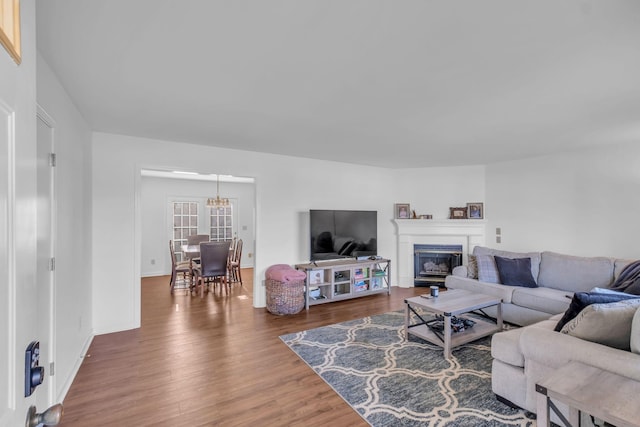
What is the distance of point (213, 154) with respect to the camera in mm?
4266

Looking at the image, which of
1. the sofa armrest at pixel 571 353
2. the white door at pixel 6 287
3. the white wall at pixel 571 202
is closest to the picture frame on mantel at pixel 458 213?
the white wall at pixel 571 202

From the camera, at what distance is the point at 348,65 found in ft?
6.63

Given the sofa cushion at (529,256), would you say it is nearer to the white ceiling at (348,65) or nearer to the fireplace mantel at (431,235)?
the fireplace mantel at (431,235)

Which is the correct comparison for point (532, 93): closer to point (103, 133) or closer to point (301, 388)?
point (301, 388)

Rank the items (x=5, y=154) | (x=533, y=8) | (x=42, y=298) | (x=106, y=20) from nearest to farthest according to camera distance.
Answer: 1. (x=5, y=154)
2. (x=533, y=8)
3. (x=106, y=20)
4. (x=42, y=298)

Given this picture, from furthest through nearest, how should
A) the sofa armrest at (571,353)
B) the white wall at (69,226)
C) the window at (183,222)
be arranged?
the window at (183,222) < the white wall at (69,226) < the sofa armrest at (571,353)

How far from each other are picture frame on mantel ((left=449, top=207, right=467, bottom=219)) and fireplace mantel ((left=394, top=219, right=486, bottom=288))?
12cm

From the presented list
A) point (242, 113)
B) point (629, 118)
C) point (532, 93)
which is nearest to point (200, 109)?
point (242, 113)

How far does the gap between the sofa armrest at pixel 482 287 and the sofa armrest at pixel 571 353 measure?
2.00m

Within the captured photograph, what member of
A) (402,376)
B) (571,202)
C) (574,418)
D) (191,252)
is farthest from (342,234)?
(574,418)

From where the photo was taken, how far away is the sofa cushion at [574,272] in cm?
371

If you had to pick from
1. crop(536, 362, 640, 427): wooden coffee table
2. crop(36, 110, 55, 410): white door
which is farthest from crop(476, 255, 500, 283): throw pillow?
crop(36, 110, 55, 410): white door

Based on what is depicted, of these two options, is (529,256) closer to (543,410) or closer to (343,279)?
(343,279)

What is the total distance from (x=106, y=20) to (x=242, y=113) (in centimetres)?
141
